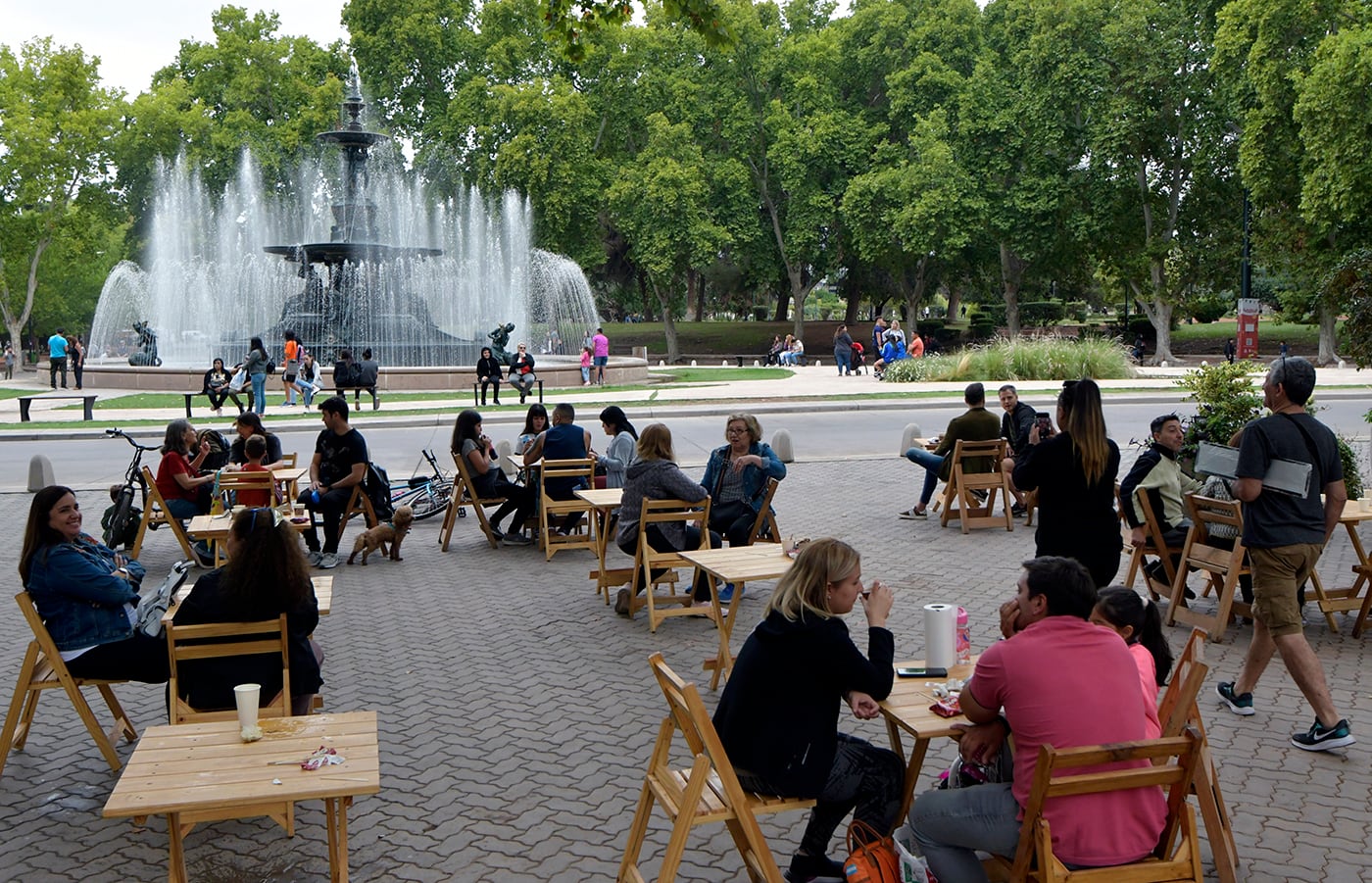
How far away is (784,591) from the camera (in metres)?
4.25

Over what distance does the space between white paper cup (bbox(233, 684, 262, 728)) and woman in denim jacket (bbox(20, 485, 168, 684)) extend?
1.70 m

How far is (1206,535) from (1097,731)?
4.66 metres

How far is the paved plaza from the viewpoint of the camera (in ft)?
15.7

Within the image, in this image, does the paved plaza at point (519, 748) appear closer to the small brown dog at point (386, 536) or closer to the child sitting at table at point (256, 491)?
the small brown dog at point (386, 536)

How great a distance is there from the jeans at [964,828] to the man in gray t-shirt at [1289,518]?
2.57 metres

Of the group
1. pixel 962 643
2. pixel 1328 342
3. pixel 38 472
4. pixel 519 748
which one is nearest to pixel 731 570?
pixel 519 748

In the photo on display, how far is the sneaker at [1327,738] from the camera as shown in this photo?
570 centimetres

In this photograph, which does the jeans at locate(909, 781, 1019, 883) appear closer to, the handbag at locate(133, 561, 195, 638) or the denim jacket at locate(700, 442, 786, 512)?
the handbag at locate(133, 561, 195, 638)

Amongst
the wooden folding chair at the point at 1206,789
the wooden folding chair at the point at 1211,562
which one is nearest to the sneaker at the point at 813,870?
the wooden folding chair at the point at 1206,789

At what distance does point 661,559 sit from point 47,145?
4896cm

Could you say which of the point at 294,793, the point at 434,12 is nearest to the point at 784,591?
the point at 294,793

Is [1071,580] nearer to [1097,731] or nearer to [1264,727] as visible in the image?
[1097,731]

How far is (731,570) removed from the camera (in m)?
6.93

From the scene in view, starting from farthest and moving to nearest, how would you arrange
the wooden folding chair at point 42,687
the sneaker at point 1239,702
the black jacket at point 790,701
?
the sneaker at point 1239,702 < the wooden folding chair at point 42,687 < the black jacket at point 790,701
